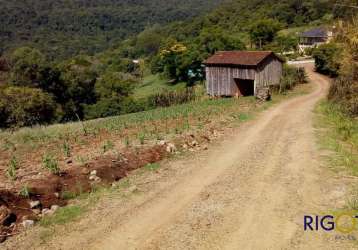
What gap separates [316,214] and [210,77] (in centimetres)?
2989

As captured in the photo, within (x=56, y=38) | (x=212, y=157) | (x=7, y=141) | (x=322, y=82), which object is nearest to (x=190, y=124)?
(x=212, y=157)

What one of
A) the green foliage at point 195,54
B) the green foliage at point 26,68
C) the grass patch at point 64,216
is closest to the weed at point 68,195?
the grass patch at point 64,216

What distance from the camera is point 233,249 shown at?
7.14 metres

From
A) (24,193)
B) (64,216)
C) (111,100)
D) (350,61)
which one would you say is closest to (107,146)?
(24,193)

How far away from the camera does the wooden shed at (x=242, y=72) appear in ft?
109

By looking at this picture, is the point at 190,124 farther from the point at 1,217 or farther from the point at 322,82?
the point at 322,82

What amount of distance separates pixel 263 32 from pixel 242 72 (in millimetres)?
38632

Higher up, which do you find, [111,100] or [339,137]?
[339,137]

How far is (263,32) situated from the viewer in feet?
226

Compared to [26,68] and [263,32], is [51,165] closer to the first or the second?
[26,68]

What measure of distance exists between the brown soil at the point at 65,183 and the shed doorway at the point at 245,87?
2311cm

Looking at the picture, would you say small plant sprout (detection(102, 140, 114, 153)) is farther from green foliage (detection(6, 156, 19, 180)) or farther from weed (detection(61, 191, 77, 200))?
weed (detection(61, 191, 77, 200))

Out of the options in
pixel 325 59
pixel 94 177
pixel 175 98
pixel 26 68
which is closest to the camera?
pixel 94 177

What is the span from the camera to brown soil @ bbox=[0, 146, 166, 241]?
28.5 feet
